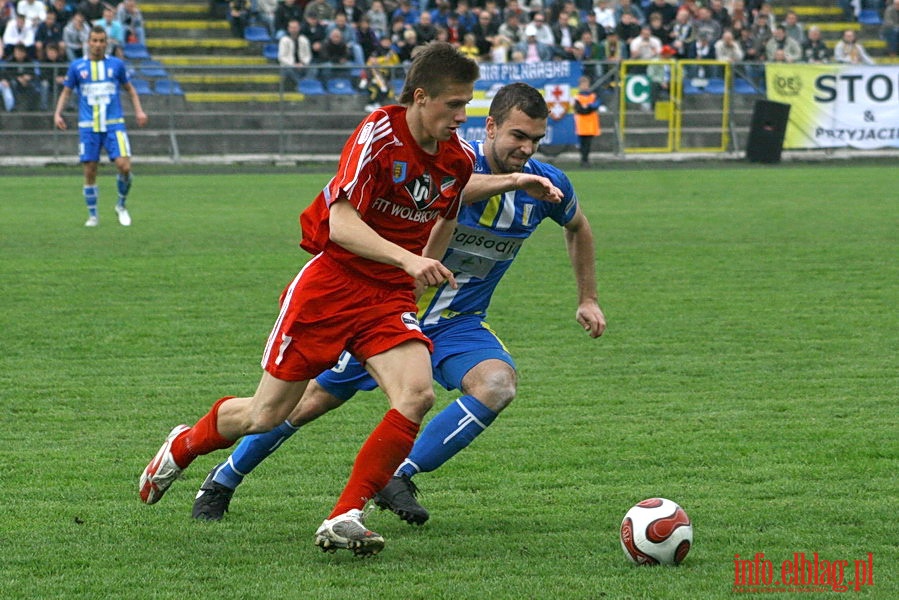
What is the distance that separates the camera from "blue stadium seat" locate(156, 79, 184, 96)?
947 inches

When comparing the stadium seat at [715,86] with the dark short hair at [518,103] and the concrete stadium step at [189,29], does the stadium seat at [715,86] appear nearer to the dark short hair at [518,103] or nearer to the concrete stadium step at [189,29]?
the concrete stadium step at [189,29]

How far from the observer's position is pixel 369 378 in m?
5.09

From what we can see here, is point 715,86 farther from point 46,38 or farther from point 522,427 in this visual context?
point 522,427

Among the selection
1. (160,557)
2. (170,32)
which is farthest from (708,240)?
(170,32)

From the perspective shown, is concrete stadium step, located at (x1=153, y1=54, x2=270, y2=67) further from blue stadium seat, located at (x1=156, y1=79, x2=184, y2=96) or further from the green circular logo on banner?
the green circular logo on banner

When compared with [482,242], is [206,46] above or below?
below

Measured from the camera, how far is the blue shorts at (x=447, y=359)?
5.07m

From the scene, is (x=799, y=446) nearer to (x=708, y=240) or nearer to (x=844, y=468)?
(x=844, y=468)

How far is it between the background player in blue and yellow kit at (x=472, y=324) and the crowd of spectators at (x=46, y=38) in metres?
19.0

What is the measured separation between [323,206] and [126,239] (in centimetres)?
980

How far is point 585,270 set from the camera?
552 centimetres

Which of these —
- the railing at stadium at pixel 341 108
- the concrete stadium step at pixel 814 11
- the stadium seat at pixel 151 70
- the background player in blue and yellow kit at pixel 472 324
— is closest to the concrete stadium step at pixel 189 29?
the stadium seat at pixel 151 70

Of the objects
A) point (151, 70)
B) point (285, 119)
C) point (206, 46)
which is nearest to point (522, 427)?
point (285, 119)

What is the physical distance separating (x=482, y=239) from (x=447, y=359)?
1.77ft
